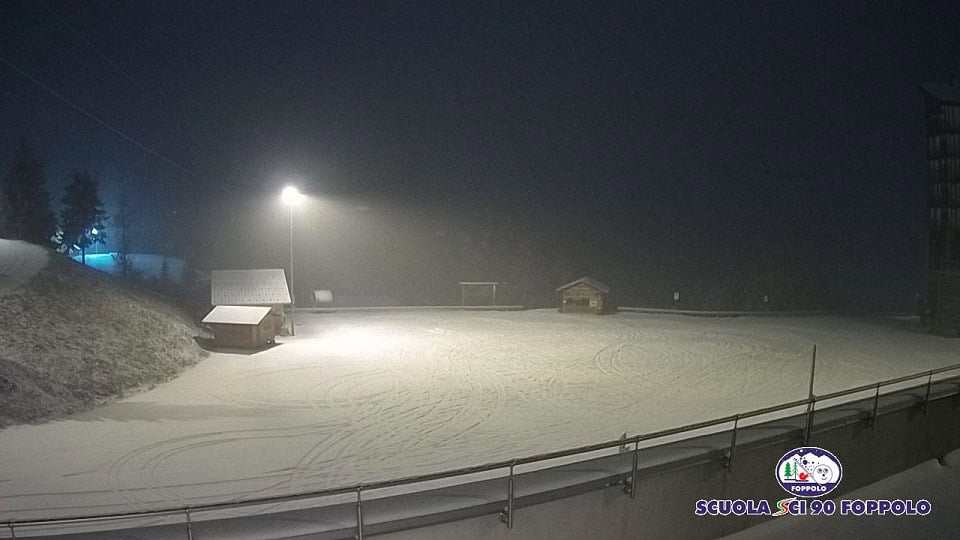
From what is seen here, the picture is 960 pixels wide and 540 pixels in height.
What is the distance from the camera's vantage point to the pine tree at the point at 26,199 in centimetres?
3728

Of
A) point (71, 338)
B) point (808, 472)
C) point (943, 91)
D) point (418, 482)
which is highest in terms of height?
point (943, 91)

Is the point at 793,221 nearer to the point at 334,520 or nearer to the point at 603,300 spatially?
the point at 603,300

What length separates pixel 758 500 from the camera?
9.31 metres

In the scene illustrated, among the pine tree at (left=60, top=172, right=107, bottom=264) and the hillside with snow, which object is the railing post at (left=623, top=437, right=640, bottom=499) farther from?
the pine tree at (left=60, top=172, right=107, bottom=264)

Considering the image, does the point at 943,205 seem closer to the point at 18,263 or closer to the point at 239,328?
the point at 239,328

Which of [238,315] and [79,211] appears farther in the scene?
[79,211]

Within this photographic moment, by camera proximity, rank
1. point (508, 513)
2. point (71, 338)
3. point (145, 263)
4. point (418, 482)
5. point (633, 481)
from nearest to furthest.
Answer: point (508, 513) → point (633, 481) → point (418, 482) → point (71, 338) → point (145, 263)

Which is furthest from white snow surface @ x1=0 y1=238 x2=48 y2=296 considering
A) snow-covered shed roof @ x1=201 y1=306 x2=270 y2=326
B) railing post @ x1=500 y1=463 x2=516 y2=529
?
railing post @ x1=500 y1=463 x2=516 y2=529

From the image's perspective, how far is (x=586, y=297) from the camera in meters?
36.1

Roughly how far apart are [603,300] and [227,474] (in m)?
29.2

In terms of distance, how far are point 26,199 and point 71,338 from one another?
102ft

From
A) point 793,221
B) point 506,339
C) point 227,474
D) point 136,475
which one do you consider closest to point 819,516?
point 227,474

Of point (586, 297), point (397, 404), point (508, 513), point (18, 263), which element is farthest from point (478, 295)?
point (508, 513)

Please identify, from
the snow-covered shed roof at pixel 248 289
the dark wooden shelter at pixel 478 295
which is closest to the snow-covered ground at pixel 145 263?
the snow-covered shed roof at pixel 248 289
